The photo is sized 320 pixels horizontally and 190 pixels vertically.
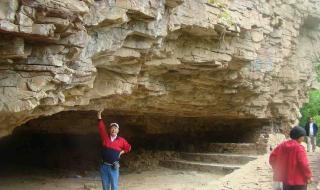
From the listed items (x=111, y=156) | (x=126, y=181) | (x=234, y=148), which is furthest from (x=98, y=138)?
(x=111, y=156)

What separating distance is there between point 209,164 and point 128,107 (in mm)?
3329

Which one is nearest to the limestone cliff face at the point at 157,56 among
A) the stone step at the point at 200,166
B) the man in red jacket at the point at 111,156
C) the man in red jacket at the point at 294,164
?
the man in red jacket at the point at 111,156

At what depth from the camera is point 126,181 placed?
11.8 meters

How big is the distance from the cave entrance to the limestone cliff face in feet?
6.19

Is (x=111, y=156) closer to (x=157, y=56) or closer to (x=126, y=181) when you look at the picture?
(x=157, y=56)

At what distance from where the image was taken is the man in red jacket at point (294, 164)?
5246 mm

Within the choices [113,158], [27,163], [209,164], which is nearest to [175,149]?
[209,164]

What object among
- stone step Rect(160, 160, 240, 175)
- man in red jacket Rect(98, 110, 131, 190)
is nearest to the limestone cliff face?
man in red jacket Rect(98, 110, 131, 190)

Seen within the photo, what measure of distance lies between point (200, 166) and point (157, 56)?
4.98m

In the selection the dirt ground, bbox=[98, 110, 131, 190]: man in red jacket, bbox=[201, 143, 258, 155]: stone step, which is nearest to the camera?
bbox=[98, 110, 131, 190]: man in red jacket

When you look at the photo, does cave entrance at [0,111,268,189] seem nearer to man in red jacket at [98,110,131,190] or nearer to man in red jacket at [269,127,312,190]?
man in red jacket at [98,110,131,190]

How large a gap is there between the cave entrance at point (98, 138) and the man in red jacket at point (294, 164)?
28.0ft

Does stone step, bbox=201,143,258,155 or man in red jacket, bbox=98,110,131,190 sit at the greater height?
man in red jacket, bbox=98,110,131,190

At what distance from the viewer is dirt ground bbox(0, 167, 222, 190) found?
34.8 ft
